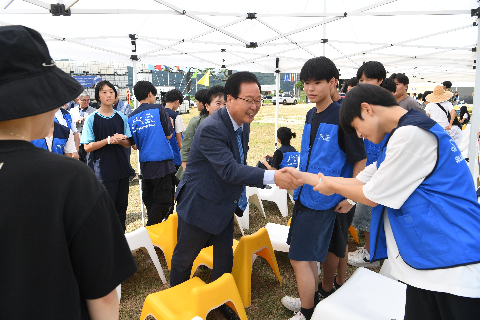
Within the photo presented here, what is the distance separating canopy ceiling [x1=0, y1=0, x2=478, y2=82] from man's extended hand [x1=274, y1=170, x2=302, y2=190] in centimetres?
307

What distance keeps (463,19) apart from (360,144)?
492cm

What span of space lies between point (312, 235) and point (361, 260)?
1687mm

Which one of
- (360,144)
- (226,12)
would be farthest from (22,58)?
(226,12)

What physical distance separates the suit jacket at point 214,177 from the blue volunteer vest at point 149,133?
5.85ft

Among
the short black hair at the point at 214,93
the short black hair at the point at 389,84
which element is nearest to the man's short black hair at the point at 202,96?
the short black hair at the point at 214,93

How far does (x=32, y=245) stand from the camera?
76 cm

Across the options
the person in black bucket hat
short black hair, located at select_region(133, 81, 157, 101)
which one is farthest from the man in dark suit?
short black hair, located at select_region(133, 81, 157, 101)

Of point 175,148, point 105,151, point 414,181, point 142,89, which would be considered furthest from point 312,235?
point 175,148

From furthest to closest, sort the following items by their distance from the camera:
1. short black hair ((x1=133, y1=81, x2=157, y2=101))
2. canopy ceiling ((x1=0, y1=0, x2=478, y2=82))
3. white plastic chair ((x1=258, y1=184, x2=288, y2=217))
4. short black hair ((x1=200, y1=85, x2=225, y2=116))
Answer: white plastic chair ((x1=258, y1=184, x2=288, y2=217)) < canopy ceiling ((x1=0, y1=0, x2=478, y2=82)) < short black hair ((x1=133, y1=81, x2=157, y2=101)) < short black hair ((x1=200, y1=85, x2=225, y2=116))

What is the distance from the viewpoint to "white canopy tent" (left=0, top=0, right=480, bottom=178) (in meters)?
4.14

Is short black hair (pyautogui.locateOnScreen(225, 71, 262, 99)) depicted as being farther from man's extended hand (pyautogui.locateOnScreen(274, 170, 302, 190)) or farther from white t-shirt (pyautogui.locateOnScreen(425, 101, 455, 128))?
white t-shirt (pyautogui.locateOnScreen(425, 101, 455, 128))

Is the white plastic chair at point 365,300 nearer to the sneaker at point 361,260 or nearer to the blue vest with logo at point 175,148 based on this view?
the sneaker at point 361,260

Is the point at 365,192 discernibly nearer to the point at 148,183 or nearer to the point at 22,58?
the point at 22,58

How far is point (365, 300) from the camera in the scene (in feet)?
7.08
